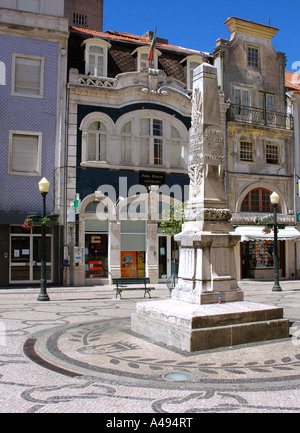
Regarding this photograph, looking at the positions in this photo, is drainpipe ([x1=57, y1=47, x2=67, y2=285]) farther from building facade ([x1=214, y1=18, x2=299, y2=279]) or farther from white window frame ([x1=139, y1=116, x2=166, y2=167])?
building facade ([x1=214, y1=18, x2=299, y2=279])

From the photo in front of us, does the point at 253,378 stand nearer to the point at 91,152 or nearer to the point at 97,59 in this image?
the point at 91,152

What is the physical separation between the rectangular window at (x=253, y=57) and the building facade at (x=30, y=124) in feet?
37.6

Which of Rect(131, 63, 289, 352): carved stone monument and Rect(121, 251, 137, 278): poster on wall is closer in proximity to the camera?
Rect(131, 63, 289, 352): carved stone monument

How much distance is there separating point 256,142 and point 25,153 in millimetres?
13172

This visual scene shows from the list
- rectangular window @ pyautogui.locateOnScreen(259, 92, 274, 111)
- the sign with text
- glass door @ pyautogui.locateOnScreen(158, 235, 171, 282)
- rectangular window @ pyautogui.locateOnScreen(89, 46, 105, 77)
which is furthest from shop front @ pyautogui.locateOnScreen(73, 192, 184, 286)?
rectangular window @ pyautogui.locateOnScreen(259, 92, 274, 111)

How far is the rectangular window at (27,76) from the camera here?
71.1 ft

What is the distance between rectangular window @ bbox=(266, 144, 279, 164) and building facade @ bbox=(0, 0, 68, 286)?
12.3 meters

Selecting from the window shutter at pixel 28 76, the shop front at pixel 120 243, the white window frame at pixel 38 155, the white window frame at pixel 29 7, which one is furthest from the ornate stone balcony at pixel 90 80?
the shop front at pixel 120 243

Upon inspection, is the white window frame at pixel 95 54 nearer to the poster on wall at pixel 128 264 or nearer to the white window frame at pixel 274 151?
the poster on wall at pixel 128 264

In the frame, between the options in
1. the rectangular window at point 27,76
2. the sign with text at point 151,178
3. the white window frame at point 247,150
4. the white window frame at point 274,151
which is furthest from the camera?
the white window frame at point 274,151

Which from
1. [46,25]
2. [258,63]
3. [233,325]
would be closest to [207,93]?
[233,325]

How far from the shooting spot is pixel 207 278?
28.0 ft

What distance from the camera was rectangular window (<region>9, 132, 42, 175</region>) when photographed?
2139cm

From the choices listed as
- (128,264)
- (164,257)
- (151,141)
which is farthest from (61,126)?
(164,257)
